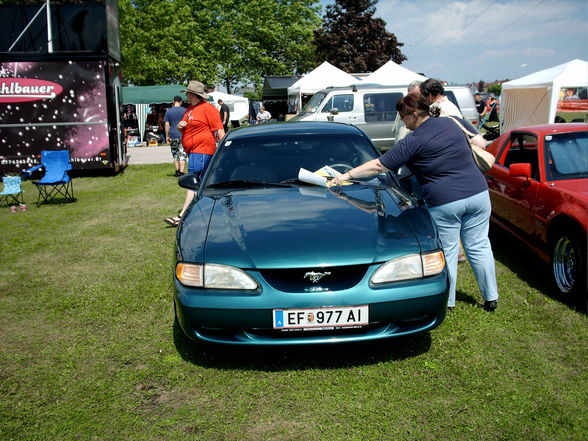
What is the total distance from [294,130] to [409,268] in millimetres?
2116

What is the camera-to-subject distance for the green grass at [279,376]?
272cm

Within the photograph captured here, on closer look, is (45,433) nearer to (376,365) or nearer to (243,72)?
(376,365)

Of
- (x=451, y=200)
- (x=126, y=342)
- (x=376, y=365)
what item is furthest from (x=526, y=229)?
(x=126, y=342)

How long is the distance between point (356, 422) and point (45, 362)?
2.14 meters

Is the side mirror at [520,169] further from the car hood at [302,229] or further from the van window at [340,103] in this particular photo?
the van window at [340,103]

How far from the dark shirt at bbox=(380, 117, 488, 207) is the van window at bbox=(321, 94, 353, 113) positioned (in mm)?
10689

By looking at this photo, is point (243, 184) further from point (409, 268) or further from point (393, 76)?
point (393, 76)

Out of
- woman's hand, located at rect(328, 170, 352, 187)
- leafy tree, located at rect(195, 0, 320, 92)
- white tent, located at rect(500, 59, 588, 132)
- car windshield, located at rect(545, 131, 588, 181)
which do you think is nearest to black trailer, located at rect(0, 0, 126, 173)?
woman's hand, located at rect(328, 170, 352, 187)

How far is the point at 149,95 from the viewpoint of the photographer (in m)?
28.4

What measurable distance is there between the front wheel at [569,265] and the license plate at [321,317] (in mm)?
2059

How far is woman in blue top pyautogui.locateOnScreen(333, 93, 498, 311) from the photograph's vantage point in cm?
375

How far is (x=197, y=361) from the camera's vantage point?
11.4 feet

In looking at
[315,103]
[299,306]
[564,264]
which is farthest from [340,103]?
[299,306]

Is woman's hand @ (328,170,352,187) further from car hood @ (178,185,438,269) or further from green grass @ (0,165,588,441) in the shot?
green grass @ (0,165,588,441)
